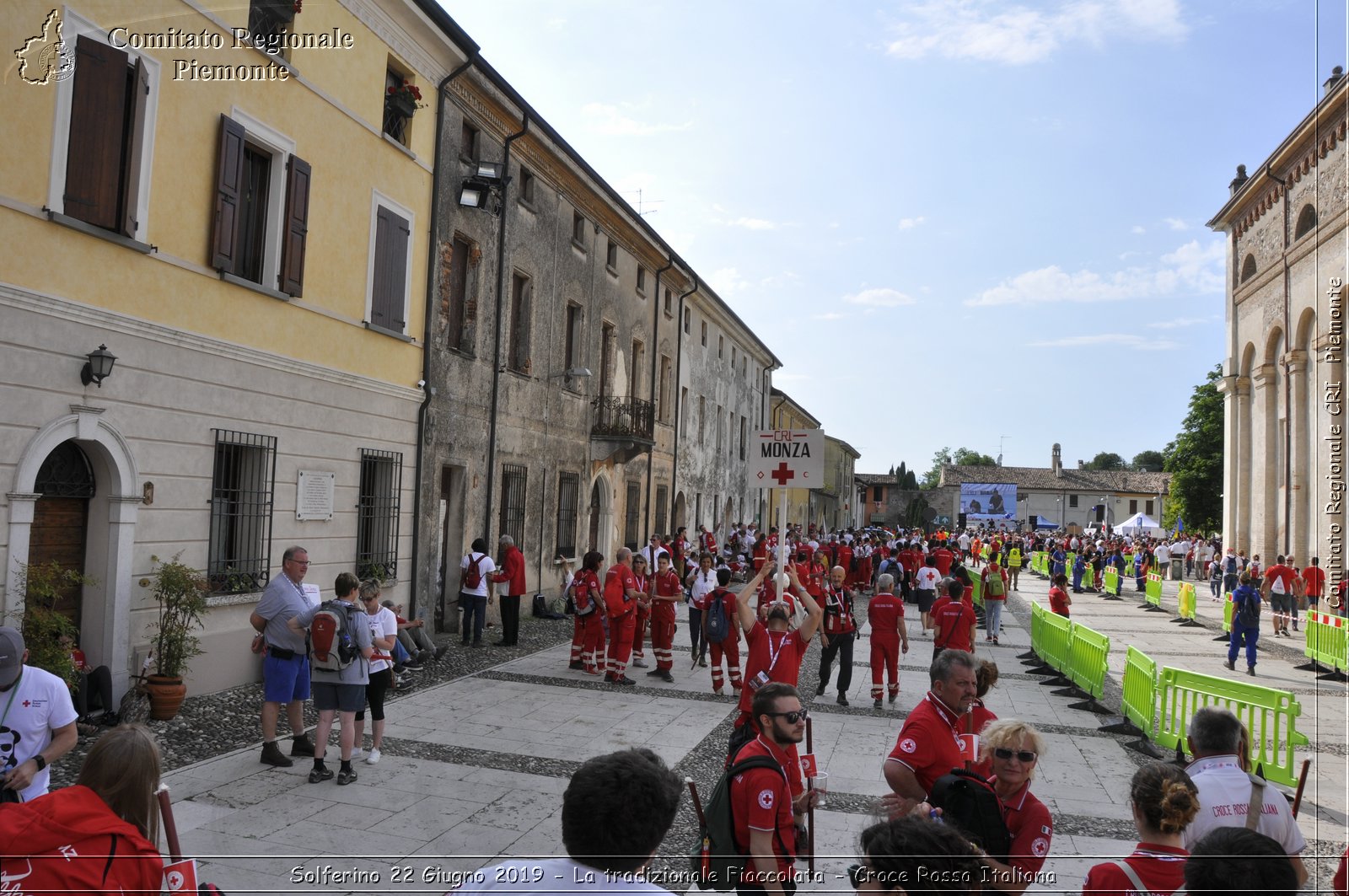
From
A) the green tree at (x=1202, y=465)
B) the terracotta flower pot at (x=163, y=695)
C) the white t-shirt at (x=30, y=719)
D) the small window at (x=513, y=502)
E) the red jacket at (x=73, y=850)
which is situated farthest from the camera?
the green tree at (x=1202, y=465)

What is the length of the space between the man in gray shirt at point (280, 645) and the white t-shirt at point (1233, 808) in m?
6.70

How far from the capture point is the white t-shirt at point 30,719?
424 cm

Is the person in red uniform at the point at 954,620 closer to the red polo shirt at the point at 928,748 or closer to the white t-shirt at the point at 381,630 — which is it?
the white t-shirt at the point at 381,630

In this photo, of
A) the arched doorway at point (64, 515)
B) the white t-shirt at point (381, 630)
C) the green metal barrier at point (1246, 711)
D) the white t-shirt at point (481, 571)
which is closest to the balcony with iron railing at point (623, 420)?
the white t-shirt at point (481, 571)

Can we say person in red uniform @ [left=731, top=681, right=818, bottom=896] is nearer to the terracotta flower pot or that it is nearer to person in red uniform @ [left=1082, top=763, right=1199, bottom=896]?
person in red uniform @ [left=1082, top=763, right=1199, bottom=896]

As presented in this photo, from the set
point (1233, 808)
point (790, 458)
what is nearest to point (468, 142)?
point (790, 458)

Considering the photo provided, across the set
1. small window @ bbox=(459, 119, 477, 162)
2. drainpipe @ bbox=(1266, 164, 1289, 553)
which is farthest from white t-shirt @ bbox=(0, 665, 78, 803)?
drainpipe @ bbox=(1266, 164, 1289, 553)

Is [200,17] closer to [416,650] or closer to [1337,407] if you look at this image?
[416,650]

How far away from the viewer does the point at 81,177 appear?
27.7 feet

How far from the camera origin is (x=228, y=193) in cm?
1029

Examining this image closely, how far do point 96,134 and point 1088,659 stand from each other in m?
13.4

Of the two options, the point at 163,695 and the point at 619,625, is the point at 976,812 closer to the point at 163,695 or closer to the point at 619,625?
the point at 163,695

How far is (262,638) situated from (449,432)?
8.01m

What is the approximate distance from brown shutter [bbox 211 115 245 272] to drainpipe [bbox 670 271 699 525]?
19.9 meters
